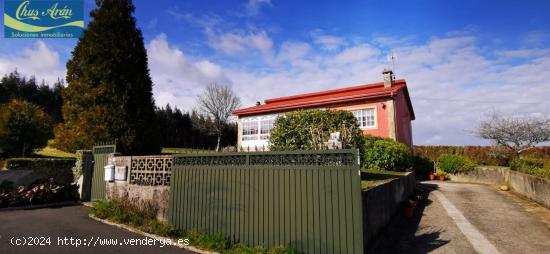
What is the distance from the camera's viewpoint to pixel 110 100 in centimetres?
1297

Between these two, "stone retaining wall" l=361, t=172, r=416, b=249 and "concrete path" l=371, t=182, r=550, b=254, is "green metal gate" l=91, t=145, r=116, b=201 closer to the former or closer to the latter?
"stone retaining wall" l=361, t=172, r=416, b=249

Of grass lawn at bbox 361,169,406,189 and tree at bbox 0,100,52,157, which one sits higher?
tree at bbox 0,100,52,157

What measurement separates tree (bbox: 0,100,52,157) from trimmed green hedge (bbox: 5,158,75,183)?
4.34 meters

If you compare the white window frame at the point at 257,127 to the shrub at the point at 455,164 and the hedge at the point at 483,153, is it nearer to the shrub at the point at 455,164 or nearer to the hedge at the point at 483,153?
the shrub at the point at 455,164

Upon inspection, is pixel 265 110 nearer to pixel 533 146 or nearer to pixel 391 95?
pixel 391 95

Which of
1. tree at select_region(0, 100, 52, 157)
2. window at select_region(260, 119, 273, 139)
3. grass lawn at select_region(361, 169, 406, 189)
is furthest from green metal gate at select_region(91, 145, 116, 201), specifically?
window at select_region(260, 119, 273, 139)

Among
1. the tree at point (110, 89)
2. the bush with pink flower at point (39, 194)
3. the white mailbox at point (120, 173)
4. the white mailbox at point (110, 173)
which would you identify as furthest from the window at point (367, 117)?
the bush with pink flower at point (39, 194)

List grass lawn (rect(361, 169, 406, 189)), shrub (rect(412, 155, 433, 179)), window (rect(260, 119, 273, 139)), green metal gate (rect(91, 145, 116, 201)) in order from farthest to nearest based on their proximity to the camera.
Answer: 1. window (rect(260, 119, 273, 139))
2. shrub (rect(412, 155, 433, 179))
3. green metal gate (rect(91, 145, 116, 201))
4. grass lawn (rect(361, 169, 406, 189))

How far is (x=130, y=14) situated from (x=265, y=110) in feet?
37.0

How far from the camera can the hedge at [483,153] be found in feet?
71.8

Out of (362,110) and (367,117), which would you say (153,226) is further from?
(362,110)

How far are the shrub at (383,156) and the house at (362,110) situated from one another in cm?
357

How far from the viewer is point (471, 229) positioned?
7430 mm

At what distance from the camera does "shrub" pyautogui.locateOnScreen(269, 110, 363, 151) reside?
10.9 meters
